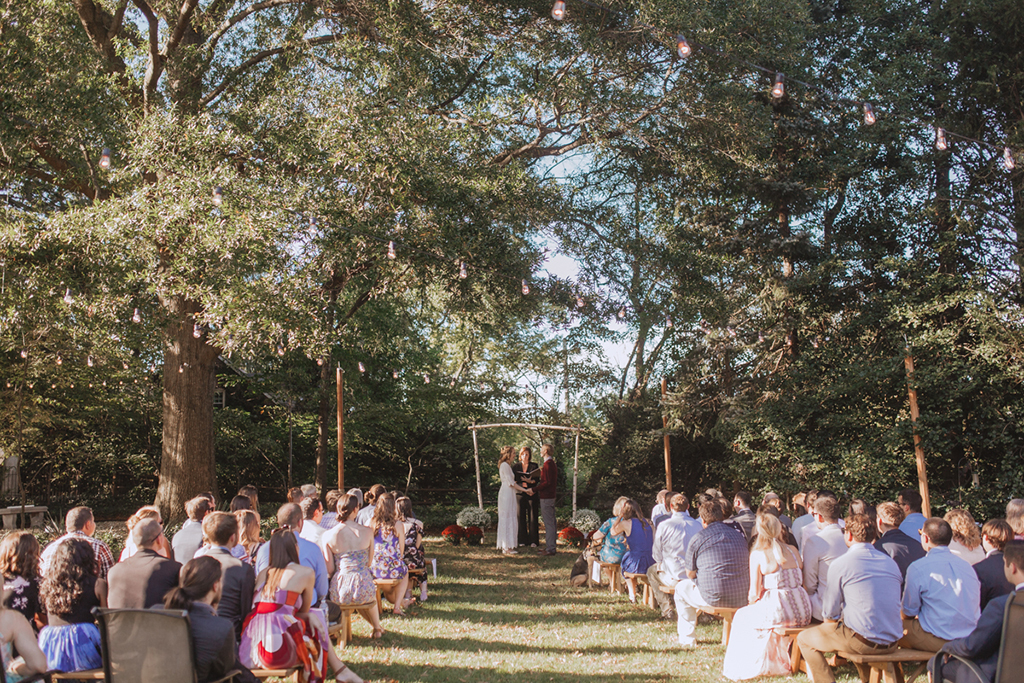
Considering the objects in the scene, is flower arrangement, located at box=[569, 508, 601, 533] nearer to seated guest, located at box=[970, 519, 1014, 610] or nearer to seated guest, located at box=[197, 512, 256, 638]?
seated guest, located at box=[970, 519, 1014, 610]

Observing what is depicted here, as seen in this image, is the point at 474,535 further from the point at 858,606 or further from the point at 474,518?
the point at 858,606

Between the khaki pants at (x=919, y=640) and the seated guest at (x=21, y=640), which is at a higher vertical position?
the seated guest at (x=21, y=640)

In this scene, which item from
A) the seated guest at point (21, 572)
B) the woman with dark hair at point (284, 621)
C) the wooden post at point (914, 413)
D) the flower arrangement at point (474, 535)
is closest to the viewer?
the seated guest at point (21, 572)

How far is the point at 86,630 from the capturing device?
15.4 ft

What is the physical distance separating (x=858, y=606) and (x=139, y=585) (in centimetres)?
445

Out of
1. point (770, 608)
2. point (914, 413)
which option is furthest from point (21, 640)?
point (914, 413)

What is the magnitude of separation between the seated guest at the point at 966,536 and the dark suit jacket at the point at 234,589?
4769mm

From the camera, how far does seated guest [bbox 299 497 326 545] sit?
698 cm

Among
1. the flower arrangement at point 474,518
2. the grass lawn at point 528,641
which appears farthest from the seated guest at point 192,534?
the flower arrangement at point 474,518

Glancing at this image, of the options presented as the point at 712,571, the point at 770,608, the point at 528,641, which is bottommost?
the point at 528,641

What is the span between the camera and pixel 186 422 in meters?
13.3

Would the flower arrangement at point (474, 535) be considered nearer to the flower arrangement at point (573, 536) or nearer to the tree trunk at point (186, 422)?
the flower arrangement at point (573, 536)

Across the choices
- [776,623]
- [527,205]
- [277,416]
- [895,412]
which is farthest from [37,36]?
[895,412]

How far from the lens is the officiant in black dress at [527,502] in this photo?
14328 mm
